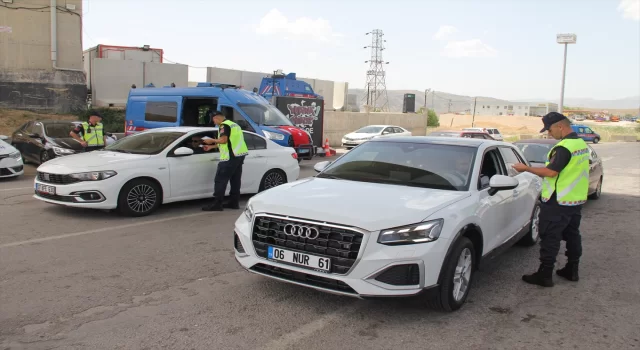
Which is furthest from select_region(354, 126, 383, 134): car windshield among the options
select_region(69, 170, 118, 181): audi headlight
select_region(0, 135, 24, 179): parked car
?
select_region(69, 170, 118, 181): audi headlight

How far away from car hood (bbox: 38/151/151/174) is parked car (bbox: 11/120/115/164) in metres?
5.30

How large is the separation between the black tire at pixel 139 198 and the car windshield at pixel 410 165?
348 centimetres

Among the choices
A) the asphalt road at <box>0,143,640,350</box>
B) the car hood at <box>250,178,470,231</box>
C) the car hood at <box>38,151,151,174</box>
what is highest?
the car hood at <box>250,178,470,231</box>

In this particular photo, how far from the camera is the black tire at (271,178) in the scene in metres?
9.56

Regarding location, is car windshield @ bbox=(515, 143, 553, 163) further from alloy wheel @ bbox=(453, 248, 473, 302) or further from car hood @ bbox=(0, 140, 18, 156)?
car hood @ bbox=(0, 140, 18, 156)

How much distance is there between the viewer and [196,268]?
5.25 meters

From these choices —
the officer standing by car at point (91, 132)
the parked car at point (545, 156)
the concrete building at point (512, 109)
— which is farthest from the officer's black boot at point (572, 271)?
the concrete building at point (512, 109)

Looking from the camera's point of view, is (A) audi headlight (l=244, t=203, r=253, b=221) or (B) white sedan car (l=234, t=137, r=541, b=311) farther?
(A) audi headlight (l=244, t=203, r=253, b=221)

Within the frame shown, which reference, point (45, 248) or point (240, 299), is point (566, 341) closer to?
point (240, 299)

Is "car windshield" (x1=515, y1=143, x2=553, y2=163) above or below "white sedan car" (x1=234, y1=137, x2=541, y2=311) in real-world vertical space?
above

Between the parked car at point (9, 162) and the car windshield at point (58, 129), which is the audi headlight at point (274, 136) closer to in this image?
the car windshield at point (58, 129)

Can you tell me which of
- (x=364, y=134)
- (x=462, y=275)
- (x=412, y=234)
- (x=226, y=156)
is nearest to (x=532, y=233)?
(x=462, y=275)

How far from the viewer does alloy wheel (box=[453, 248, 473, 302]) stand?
417 centimetres

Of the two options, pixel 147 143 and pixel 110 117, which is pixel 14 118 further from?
pixel 147 143
